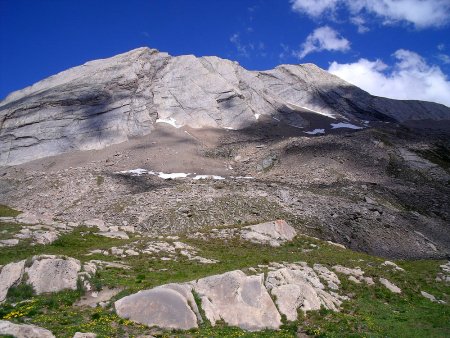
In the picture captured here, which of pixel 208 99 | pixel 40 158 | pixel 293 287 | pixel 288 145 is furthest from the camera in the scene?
pixel 208 99

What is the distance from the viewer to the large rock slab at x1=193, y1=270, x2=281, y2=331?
853 inches

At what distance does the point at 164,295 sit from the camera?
2134cm

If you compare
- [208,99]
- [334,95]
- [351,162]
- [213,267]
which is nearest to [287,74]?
[334,95]

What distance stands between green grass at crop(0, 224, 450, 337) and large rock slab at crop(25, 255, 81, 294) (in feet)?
2.80

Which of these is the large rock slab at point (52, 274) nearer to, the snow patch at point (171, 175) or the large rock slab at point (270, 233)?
the large rock slab at point (270, 233)

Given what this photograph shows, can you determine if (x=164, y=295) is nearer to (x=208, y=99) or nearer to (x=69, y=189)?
(x=69, y=189)

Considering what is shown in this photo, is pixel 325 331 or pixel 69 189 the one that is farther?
pixel 69 189

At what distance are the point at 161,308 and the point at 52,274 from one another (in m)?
8.26

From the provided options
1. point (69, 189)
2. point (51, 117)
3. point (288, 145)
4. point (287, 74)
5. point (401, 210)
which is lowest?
point (401, 210)

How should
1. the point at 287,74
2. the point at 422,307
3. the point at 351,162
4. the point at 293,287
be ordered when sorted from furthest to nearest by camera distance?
the point at 287,74 → the point at 351,162 → the point at 422,307 → the point at 293,287

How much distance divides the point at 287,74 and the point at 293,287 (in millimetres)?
160672

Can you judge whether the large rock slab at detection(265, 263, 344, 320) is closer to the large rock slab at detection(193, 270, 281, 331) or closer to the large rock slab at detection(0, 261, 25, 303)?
the large rock slab at detection(193, 270, 281, 331)

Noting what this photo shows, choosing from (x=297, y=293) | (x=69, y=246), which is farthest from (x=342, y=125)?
(x=297, y=293)

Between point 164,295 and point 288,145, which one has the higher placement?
point 288,145
